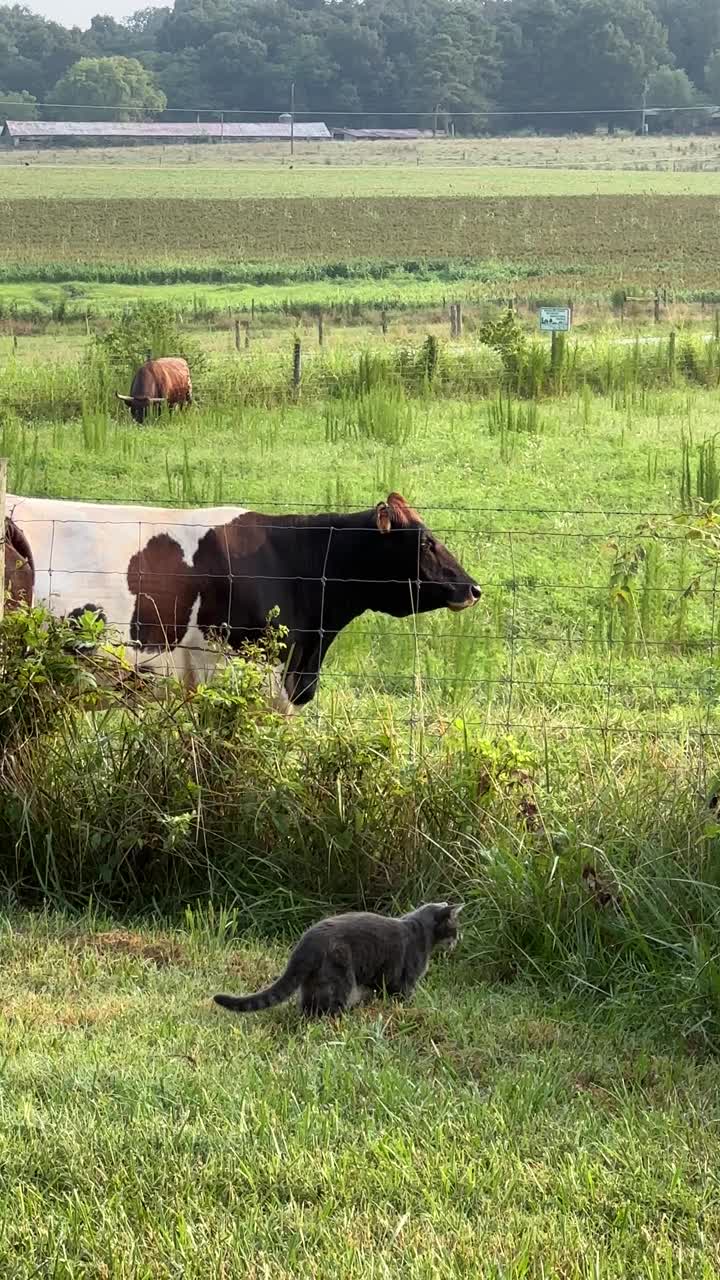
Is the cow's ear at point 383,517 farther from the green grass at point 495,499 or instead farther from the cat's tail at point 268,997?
the cat's tail at point 268,997

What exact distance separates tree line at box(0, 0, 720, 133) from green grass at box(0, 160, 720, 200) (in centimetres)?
2830

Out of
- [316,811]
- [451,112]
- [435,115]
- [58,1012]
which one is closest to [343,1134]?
[58,1012]

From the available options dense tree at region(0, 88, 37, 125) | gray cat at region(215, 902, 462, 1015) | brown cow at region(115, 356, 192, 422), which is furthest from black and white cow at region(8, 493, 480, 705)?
dense tree at region(0, 88, 37, 125)

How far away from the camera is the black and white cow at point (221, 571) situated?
26.5 feet

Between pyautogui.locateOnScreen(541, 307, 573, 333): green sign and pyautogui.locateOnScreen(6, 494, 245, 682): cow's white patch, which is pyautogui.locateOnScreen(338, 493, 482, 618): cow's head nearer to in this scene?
pyautogui.locateOnScreen(6, 494, 245, 682): cow's white patch

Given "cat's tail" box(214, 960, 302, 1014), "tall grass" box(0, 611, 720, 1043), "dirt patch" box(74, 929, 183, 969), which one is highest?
"tall grass" box(0, 611, 720, 1043)

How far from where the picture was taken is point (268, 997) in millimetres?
4480

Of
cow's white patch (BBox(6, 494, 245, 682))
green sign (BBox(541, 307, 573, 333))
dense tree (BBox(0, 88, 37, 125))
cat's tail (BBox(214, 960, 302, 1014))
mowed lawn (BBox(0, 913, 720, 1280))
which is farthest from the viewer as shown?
dense tree (BBox(0, 88, 37, 125))

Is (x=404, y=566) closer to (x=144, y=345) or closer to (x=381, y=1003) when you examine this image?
(x=381, y=1003)

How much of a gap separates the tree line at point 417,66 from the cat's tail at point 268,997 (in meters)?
149

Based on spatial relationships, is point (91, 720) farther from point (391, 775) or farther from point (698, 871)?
point (698, 871)

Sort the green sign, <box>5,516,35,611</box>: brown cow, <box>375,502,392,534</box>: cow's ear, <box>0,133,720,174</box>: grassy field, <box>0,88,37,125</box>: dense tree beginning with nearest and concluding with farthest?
<box>5,516,35,611</box>: brown cow, <box>375,502,392,534</box>: cow's ear, the green sign, <box>0,133,720,174</box>: grassy field, <box>0,88,37,125</box>: dense tree

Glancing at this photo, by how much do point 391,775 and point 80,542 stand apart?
3.20 m

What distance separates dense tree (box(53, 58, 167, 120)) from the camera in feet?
458
